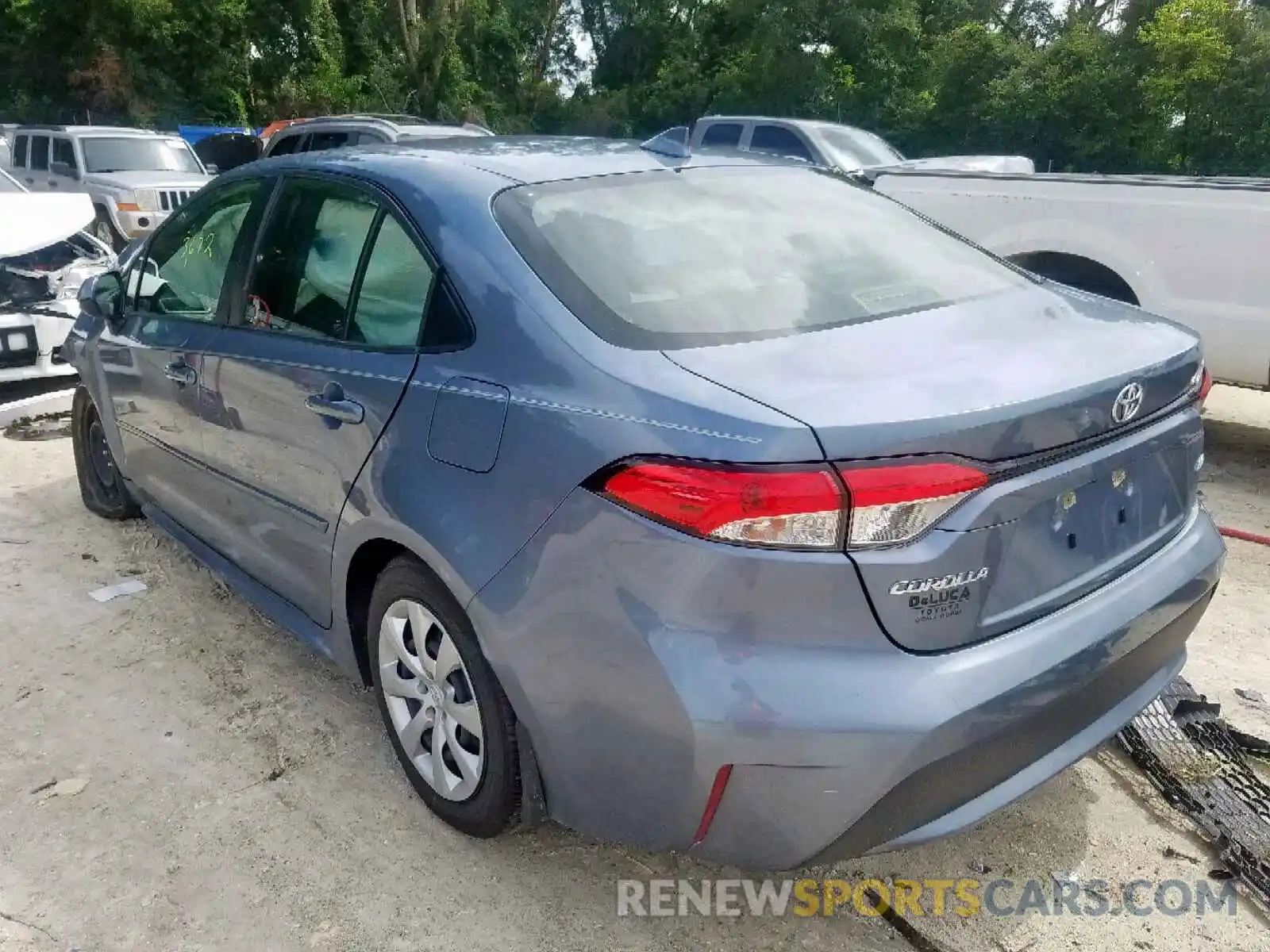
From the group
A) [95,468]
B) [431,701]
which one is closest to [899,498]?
[431,701]

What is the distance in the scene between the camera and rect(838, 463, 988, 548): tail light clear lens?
1.89 metres

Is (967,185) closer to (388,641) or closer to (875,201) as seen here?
(875,201)

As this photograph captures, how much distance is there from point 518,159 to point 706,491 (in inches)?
55.3

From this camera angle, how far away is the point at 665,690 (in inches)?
78.3

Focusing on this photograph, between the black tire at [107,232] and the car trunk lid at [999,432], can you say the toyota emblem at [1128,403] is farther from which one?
the black tire at [107,232]

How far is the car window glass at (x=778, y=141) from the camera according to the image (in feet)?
42.9

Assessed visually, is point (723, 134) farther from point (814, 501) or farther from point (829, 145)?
point (814, 501)

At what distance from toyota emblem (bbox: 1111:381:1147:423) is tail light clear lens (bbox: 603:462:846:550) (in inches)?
28.0

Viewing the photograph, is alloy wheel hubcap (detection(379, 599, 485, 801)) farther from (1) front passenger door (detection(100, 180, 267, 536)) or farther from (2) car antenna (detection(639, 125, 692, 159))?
(2) car antenna (detection(639, 125, 692, 159))

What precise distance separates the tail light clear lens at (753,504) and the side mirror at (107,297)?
2.98 meters

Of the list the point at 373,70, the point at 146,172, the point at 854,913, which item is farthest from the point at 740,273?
the point at 373,70

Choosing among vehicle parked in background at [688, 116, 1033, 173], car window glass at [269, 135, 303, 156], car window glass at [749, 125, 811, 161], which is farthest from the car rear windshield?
car window glass at [269, 135, 303, 156]

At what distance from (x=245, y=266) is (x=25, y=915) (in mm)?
1880

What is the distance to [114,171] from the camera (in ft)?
45.7
